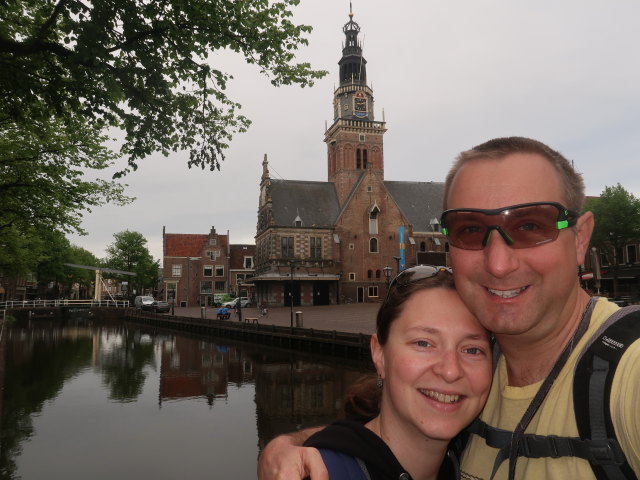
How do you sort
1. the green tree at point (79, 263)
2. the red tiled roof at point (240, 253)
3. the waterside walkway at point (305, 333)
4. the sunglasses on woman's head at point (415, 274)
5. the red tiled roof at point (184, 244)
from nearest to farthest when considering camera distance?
the sunglasses on woman's head at point (415, 274)
the waterside walkway at point (305, 333)
the red tiled roof at point (184, 244)
the red tiled roof at point (240, 253)
the green tree at point (79, 263)

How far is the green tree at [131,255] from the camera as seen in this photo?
6794 cm

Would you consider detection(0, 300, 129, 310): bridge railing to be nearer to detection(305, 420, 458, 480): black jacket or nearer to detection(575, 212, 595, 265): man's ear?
detection(305, 420, 458, 480): black jacket

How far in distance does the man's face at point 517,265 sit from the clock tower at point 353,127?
48481 millimetres

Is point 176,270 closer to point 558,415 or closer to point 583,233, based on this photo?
point 583,233

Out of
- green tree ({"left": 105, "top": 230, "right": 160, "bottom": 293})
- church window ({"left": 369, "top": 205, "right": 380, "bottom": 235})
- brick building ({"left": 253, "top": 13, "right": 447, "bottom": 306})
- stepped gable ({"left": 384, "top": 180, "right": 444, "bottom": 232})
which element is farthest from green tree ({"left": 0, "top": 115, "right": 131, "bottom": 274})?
green tree ({"left": 105, "top": 230, "right": 160, "bottom": 293})

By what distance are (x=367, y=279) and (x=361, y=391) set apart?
4638 centimetres

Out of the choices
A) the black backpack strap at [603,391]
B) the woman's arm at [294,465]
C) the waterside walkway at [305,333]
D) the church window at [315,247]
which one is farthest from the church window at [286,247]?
the black backpack strap at [603,391]

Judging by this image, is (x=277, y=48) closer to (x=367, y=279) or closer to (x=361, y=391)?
(x=361, y=391)

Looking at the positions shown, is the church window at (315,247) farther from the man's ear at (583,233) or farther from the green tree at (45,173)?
the man's ear at (583,233)

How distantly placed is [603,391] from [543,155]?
867mm

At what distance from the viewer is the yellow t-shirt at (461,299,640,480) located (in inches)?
49.6

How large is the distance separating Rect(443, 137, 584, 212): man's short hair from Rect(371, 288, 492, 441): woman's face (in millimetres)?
583

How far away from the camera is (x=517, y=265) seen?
1.64 metres

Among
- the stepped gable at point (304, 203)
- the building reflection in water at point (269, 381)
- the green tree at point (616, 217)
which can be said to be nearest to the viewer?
the building reflection in water at point (269, 381)
